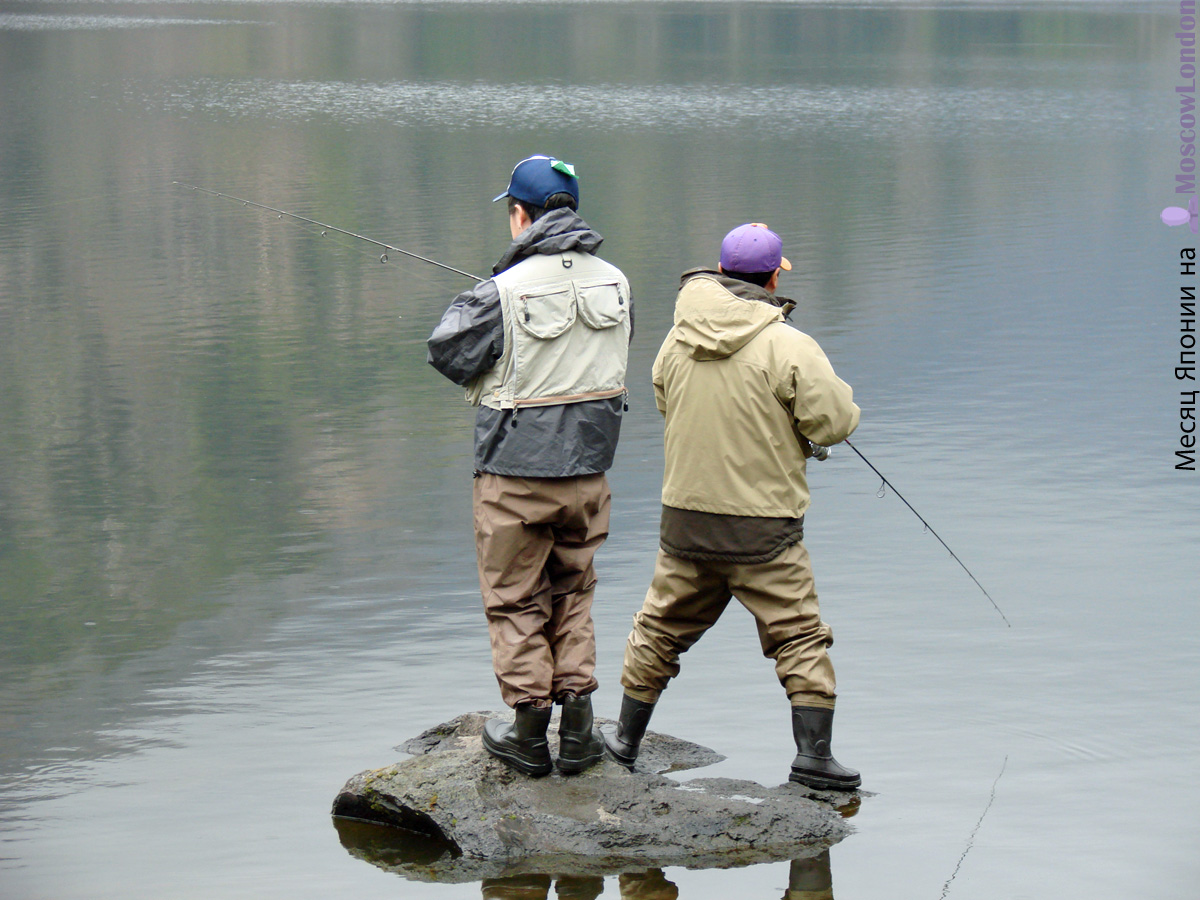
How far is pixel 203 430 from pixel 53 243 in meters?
8.61

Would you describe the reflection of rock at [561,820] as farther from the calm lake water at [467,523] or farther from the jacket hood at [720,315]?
the jacket hood at [720,315]

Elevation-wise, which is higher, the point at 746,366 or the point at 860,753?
the point at 746,366

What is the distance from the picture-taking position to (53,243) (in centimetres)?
1752

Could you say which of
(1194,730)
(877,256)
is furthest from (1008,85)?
(1194,730)

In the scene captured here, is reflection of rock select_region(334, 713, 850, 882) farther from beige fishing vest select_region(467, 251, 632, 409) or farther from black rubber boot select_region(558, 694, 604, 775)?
beige fishing vest select_region(467, 251, 632, 409)

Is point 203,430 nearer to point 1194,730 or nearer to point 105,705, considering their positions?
point 105,705

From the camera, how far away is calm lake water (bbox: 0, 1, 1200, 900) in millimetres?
4738

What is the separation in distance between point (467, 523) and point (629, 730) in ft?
10.7

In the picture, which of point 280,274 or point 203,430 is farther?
point 280,274

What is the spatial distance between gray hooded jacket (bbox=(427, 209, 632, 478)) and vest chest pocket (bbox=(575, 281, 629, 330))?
120 millimetres

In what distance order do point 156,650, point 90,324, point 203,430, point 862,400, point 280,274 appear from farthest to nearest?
point 280,274 → point 90,324 → point 862,400 → point 203,430 → point 156,650

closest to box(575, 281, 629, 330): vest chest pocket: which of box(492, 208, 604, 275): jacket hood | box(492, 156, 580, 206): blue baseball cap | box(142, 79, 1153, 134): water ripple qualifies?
box(492, 208, 604, 275): jacket hood

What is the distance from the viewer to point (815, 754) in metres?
4.76

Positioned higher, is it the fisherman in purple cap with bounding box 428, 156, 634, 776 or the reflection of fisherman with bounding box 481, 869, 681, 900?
the fisherman in purple cap with bounding box 428, 156, 634, 776
